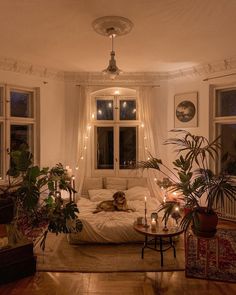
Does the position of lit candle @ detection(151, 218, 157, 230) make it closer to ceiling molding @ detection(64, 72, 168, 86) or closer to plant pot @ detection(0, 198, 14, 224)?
plant pot @ detection(0, 198, 14, 224)

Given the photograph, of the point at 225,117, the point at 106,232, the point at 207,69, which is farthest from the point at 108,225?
the point at 207,69

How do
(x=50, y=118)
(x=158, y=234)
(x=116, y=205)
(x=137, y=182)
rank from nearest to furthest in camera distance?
(x=158, y=234) < (x=116, y=205) < (x=137, y=182) < (x=50, y=118)

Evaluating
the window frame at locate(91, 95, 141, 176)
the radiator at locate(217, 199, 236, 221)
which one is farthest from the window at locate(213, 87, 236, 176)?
the window frame at locate(91, 95, 141, 176)

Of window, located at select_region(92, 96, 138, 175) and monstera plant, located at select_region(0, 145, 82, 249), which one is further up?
window, located at select_region(92, 96, 138, 175)

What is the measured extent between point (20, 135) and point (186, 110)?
3.58m

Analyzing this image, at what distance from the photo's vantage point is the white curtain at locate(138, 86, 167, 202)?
6.41m

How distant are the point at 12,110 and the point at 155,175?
334 centimetres

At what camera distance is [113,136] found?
666cm

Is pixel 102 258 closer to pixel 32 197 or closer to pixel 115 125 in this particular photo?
pixel 32 197

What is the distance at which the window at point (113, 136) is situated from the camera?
21.8 ft

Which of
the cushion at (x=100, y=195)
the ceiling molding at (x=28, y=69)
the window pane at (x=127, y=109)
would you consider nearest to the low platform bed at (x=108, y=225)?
the cushion at (x=100, y=195)

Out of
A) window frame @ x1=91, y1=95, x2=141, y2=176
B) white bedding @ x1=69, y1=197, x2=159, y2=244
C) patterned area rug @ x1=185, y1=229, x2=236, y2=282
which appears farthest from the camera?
window frame @ x1=91, y1=95, x2=141, y2=176

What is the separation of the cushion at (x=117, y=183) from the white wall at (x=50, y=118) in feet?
4.15

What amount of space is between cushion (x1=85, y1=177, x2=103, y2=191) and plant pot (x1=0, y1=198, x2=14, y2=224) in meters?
2.63
